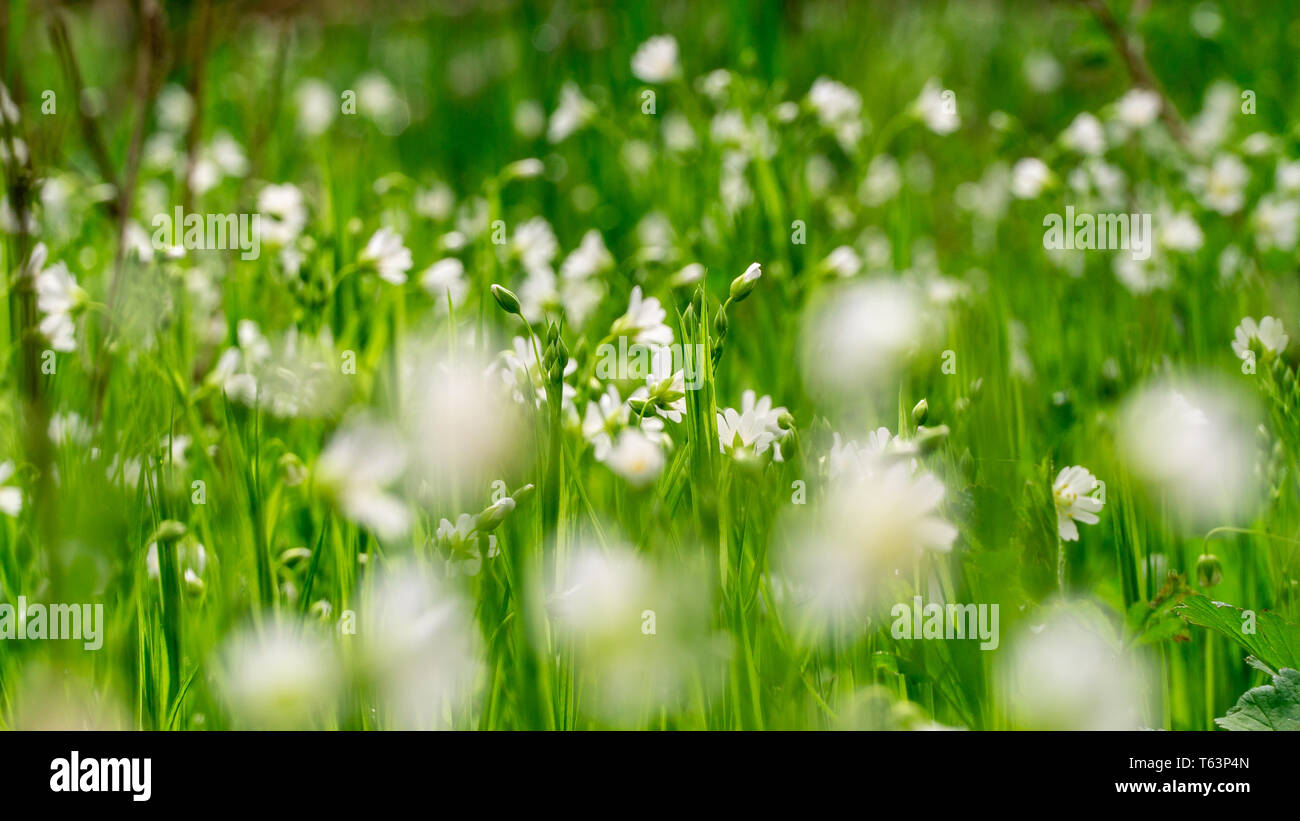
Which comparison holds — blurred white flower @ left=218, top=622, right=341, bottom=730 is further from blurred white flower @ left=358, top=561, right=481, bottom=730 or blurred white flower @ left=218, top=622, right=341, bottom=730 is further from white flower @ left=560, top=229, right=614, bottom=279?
white flower @ left=560, top=229, right=614, bottom=279

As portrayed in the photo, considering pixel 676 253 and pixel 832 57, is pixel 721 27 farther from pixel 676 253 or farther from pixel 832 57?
pixel 676 253

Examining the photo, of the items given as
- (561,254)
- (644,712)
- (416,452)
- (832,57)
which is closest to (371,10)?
(832,57)

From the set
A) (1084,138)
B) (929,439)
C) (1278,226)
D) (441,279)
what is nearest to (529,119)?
(441,279)

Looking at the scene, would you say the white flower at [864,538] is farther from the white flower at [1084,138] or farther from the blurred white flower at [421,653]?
the white flower at [1084,138]

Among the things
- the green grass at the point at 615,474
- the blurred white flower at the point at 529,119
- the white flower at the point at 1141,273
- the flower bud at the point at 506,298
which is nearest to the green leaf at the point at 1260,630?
the green grass at the point at 615,474

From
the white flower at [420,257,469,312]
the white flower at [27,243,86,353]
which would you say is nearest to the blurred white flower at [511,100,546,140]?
the white flower at [420,257,469,312]

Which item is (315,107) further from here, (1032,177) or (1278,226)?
(1278,226)

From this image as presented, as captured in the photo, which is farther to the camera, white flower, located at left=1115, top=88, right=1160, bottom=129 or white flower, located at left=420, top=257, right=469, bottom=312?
white flower, located at left=1115, top=88, right=1160, bottom=129
